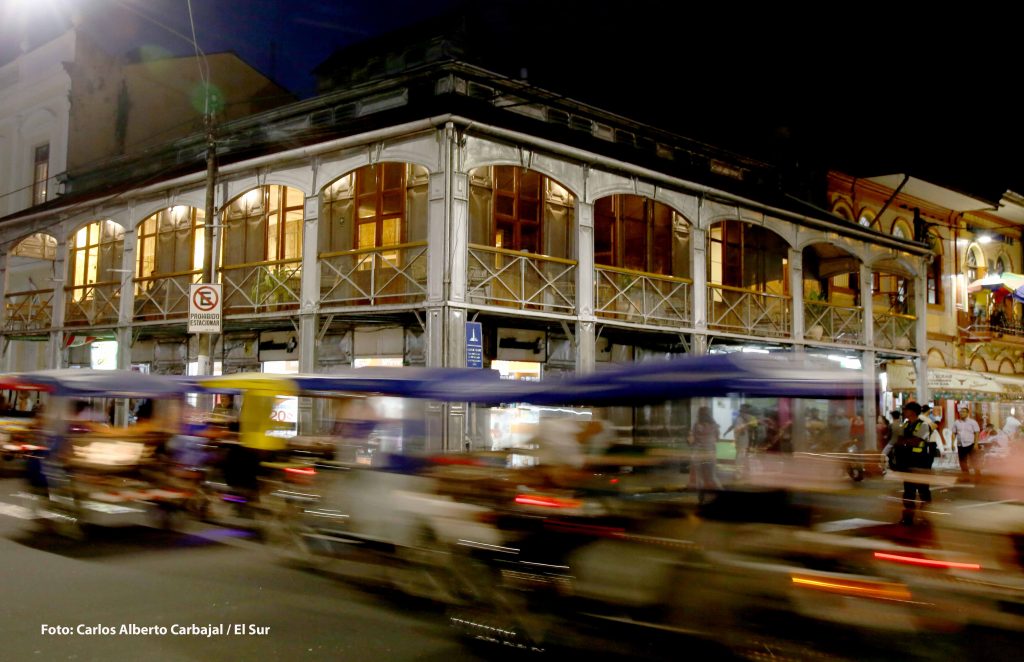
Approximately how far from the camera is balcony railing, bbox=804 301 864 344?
2297 cm

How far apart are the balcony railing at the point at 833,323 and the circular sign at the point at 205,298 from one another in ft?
50.6

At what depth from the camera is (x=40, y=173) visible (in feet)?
95.2

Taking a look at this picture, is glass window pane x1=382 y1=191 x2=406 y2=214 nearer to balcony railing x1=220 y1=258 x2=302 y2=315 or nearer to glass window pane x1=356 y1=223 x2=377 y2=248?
glass window pane x1=356 y1=223 x2=377 y2=248

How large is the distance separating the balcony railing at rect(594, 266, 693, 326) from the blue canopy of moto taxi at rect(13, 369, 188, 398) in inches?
380

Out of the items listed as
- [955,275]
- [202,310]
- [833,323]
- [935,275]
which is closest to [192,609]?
[202,310]

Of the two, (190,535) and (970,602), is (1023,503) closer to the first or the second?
(970,602)

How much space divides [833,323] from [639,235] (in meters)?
6.63

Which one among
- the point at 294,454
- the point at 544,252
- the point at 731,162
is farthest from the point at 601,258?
the point at 294,454

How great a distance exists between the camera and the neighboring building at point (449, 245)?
16.6 meters

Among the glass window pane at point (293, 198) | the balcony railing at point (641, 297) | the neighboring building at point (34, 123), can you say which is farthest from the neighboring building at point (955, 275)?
the neighboring building at point (34, 123)

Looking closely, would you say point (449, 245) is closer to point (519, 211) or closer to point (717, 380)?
point (519, 211)

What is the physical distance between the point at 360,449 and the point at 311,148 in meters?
10.3

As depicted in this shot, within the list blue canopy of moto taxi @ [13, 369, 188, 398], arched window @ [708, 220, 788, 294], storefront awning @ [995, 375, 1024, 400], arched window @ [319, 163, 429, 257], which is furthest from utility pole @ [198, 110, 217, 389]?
storefront awning @ [995, 375, 1024, 400]

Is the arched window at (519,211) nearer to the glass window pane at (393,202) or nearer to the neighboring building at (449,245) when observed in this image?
the neighboring building at (449,245)
